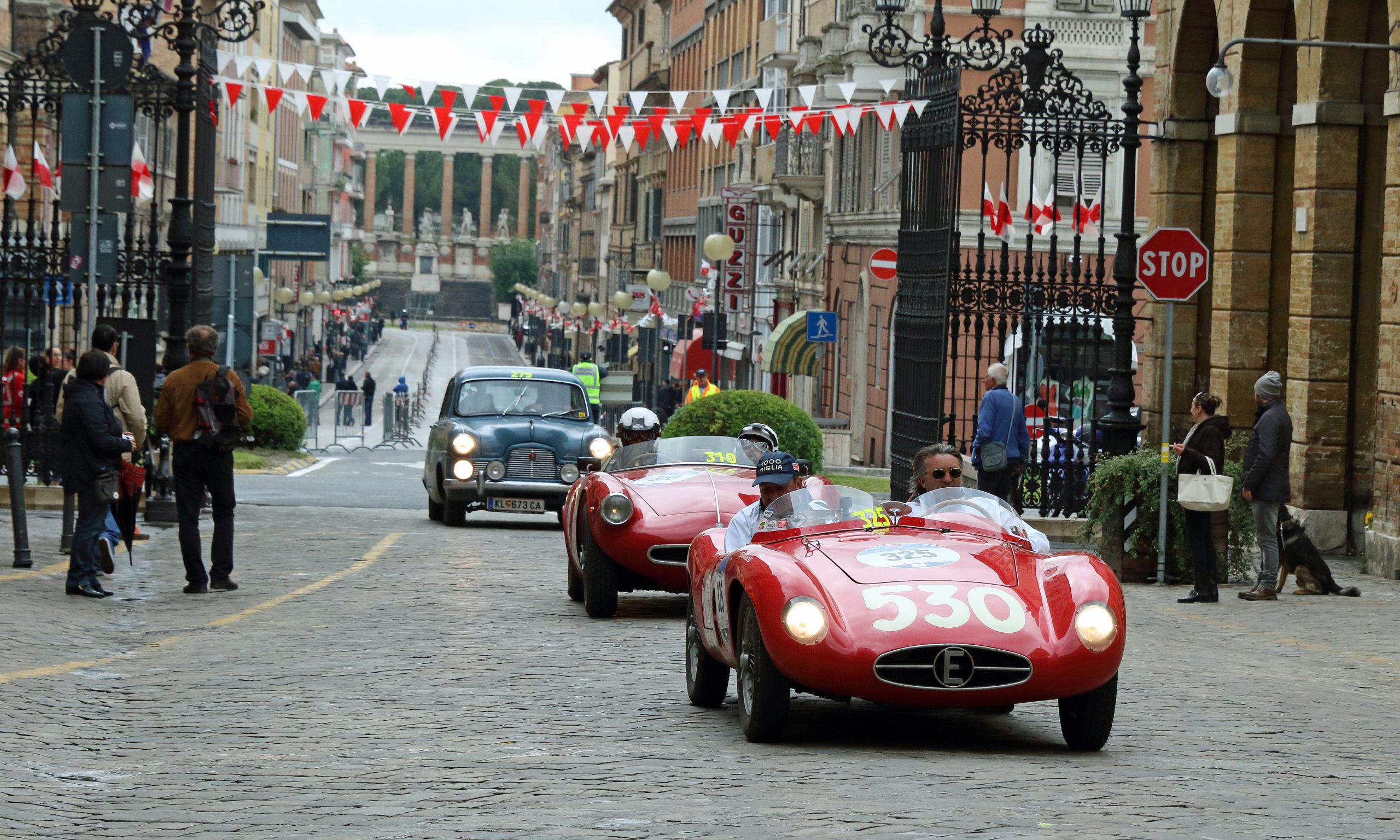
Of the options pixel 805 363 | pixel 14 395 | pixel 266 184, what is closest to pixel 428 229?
pixel 266 184

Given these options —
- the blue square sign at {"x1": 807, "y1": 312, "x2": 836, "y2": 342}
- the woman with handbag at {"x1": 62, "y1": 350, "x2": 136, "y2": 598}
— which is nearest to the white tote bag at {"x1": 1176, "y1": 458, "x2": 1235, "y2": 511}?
the woman with handbag at {"x1": 62, "y1": 350, "x2": 136, "y2": 598}

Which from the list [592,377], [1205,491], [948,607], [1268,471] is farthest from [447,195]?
[948,607]

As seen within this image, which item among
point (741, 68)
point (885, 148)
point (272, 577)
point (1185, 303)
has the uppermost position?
point (741, 68)

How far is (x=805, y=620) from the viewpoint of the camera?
788 cm

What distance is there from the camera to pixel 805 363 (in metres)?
48.3

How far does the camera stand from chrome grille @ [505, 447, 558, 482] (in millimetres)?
21828

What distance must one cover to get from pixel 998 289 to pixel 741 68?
48919 millimetres

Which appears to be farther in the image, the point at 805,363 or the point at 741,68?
the point at 741,68

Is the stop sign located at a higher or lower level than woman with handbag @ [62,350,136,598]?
higher

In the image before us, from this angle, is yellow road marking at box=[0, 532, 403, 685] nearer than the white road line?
Yes

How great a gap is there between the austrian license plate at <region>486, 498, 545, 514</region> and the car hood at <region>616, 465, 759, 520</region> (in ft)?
26.7

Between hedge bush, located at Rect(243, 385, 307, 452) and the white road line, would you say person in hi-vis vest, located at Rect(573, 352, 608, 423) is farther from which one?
hedge bush, located at Rect(243, 385, 307, 452)

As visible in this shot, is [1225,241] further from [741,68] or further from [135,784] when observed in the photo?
[741,68]

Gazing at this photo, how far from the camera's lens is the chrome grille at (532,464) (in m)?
21.8
